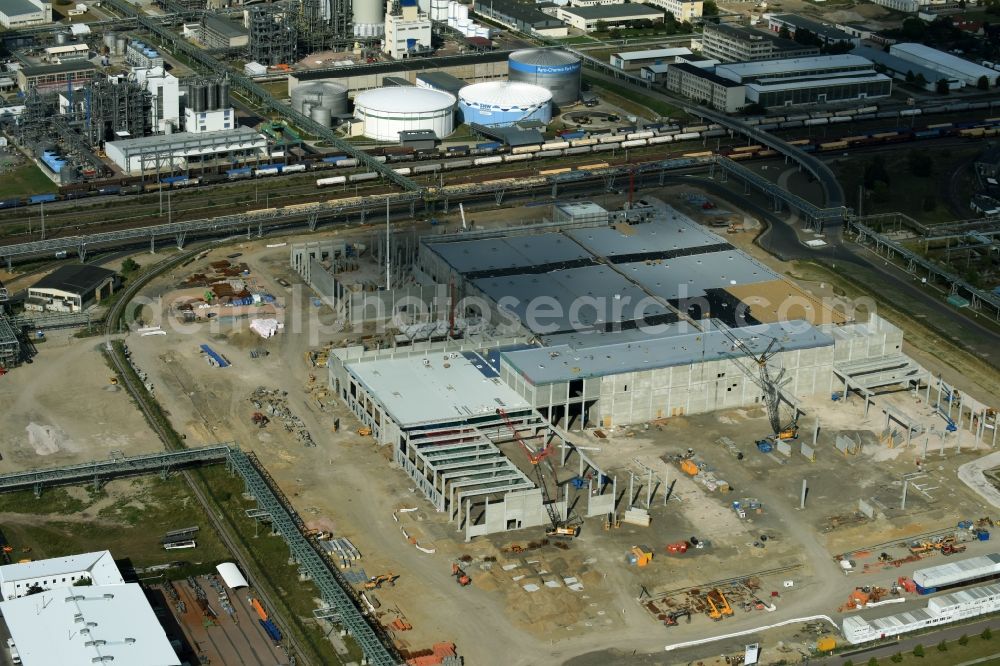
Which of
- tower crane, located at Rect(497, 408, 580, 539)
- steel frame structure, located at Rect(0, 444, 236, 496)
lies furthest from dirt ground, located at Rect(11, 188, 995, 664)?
steel frame structure, located at Rect(0, 444, 236, 496)

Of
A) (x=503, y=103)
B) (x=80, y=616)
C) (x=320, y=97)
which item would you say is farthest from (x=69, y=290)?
(x=503, y=103)

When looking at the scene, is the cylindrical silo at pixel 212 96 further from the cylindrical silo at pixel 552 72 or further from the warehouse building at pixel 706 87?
the warehouse building at pixel 706 87

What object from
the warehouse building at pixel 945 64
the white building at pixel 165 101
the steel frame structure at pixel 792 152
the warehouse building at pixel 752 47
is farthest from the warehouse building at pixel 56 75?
the warehouse building at pixel 945 64

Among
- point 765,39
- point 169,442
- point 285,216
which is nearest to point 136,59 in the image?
point 285,216

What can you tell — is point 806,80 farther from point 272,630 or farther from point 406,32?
point 272,630

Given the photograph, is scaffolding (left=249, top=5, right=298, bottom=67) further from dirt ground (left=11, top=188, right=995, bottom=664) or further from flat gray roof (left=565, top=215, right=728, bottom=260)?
dirt ground (left=11, top=188, right=995, bottom=664)
